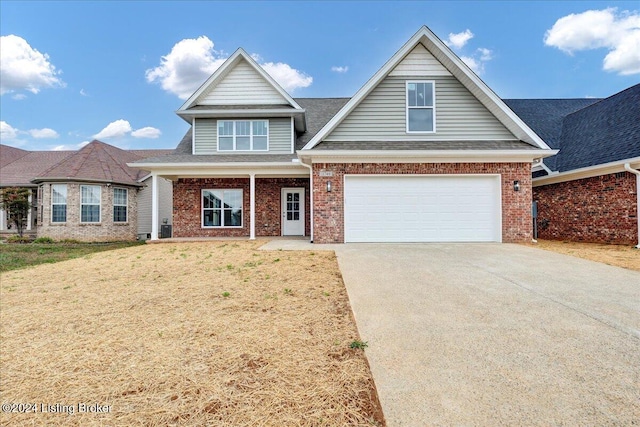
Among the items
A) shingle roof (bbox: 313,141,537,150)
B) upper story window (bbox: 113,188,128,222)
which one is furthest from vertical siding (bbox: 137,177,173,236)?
shingle roof (bbox: 313,141,537,150)

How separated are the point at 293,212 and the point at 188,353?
10.9m

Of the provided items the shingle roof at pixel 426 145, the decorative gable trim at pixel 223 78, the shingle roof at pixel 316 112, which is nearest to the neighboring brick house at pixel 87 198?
the decorative gable trim at pixel 223 78

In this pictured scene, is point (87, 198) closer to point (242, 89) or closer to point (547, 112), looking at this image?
point (242, 89)

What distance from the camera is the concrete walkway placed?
2.17 m

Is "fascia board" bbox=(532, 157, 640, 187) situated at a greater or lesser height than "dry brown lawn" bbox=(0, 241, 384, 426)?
greater

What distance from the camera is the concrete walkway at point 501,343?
85.6 inches

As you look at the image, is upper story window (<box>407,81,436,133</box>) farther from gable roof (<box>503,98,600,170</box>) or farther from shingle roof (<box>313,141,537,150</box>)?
gable roof (<box>503,98,600,170</box>)

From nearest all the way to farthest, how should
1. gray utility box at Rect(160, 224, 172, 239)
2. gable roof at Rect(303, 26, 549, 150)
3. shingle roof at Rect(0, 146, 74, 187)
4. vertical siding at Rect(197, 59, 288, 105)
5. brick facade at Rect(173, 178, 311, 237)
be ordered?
gable roof at Rect(303, 26, 549, 150), vertical siding at Rect(197, 59, 288, 105), brick facade at Rect(173, 178, 311, 237), gray utility box at Rect(160, 224, 172, 239), shingle roof at Rect(0, 146, 74, 187)

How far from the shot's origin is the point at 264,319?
3867mm

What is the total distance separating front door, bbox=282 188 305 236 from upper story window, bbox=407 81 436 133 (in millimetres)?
5440

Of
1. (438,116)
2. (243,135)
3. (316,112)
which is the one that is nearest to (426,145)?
(438,116)

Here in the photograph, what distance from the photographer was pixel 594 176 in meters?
10.7

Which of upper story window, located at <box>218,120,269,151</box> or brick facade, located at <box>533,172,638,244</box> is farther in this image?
upper story window, located at <box>218,120,269,151</box>

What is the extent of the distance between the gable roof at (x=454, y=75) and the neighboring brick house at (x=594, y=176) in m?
2.35
